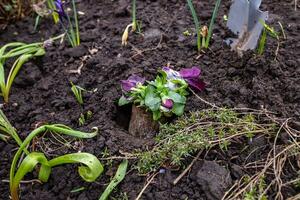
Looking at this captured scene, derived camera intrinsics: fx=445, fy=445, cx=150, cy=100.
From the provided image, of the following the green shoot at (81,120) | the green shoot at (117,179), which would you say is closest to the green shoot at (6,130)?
the green shoot at (81,120)

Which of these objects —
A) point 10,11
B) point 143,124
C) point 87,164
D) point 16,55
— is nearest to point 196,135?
point 143,124

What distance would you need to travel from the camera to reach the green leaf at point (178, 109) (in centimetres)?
157

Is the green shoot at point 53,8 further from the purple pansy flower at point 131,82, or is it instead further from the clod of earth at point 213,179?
the clod of earth at point 213,179

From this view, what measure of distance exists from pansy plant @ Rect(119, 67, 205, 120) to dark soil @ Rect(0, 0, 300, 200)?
0.06m

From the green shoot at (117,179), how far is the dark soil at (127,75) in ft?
0.08

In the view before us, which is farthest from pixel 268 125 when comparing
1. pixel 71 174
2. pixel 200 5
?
pixel 200 5

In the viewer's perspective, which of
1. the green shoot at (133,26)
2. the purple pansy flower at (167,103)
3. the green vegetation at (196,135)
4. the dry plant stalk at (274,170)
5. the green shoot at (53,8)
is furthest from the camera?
the green shoot at (53,8)

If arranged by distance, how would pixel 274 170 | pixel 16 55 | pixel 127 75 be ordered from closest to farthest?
pixel 274 170 → pixel 127 75 → pixel 16 55

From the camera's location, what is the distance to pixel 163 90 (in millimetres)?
1573

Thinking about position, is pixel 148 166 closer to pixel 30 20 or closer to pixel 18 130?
pixel 18 130

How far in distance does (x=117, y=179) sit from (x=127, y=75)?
1.64 ft

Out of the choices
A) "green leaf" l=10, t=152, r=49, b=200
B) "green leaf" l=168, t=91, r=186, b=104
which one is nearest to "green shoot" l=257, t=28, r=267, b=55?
"green leaf" l=168, t=91, r=186, b=104

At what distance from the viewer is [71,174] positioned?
1.53m

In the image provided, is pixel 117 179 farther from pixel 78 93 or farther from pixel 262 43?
pixel 262 43
